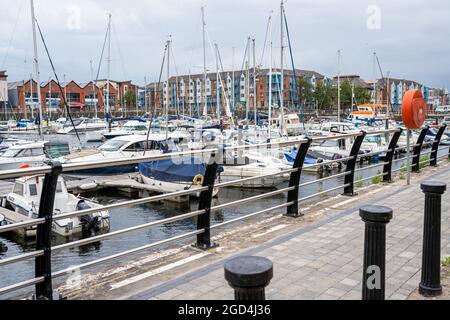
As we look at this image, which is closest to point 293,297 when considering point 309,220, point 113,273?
point 113,273

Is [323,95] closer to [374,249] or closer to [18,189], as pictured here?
[18,189]

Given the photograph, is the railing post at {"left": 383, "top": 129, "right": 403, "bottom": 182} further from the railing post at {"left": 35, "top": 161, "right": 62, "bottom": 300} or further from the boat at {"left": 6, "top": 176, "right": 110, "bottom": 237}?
the boat at {"left": 6, "top": 176, "right": 110, "bottom": 237}

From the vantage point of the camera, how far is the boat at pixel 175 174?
65.6 feet

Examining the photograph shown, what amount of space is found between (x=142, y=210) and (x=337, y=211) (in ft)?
41.3

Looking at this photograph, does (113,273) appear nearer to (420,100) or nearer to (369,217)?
(369,217)

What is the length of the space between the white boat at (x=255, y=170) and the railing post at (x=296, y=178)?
15.7 meters

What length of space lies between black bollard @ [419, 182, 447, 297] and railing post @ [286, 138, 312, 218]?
8.84 feet

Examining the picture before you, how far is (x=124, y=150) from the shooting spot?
26828mm

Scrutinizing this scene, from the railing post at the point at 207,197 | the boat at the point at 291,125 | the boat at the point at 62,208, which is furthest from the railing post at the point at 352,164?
the boat at the point at 291,125

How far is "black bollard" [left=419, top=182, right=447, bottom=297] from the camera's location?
3951 mm

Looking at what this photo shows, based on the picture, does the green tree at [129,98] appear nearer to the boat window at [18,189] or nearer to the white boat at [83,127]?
the white boat at [83,127]

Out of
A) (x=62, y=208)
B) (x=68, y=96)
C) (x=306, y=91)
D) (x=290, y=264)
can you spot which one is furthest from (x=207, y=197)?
(x=68, y=96)

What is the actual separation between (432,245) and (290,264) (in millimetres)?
1452
